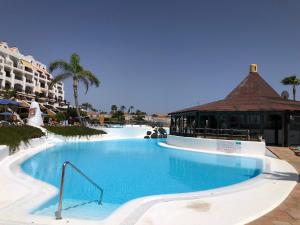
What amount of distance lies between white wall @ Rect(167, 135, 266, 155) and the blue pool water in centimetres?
127

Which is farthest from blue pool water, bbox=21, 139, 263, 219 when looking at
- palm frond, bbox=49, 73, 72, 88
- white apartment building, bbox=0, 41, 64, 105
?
white apartment building, bbox=0, 41, 64, 105

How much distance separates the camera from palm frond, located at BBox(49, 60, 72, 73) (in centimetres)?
3122

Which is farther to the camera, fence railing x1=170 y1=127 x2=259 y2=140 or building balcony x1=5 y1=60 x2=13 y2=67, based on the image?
building balcony x1=5 y1=60 x2=13 y2=67

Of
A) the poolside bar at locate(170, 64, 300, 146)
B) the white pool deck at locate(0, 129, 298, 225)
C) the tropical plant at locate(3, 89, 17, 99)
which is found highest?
the tropical plant at locate(3, 89, 17, 99)

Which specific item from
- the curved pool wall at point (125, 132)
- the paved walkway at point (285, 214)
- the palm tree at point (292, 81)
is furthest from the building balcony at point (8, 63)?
the paved walkway at point (285, 214)

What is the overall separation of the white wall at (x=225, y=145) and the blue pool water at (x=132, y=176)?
4.16ft

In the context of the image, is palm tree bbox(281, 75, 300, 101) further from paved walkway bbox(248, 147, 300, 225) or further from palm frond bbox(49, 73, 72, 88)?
paved walkway bbox(248, 147, 300, 225)

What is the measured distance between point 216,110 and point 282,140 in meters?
5.16

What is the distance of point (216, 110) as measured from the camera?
66.0ft

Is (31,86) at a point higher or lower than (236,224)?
higher

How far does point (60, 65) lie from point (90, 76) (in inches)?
147

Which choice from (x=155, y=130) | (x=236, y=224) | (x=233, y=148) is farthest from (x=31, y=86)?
(x=236, y=224)

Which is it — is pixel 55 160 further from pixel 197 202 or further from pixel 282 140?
pixel 282 140

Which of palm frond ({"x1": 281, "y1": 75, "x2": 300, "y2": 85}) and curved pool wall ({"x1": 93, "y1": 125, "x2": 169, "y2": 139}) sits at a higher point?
palm frond ({"x1": 281, "y1": 75, "x2": 300, "y2": 85})
